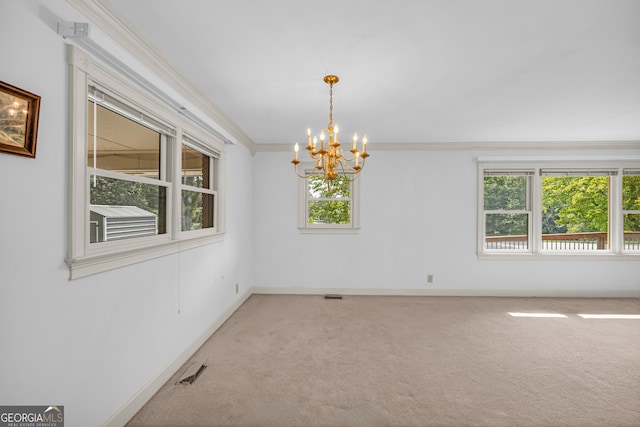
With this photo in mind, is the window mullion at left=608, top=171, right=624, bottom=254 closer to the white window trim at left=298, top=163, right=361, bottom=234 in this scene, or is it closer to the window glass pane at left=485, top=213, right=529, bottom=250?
the window glass pane at left=485, top=213, right=529, bottom=250

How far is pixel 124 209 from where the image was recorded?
6.64 feet

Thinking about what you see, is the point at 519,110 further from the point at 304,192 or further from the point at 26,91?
the point at 26,91

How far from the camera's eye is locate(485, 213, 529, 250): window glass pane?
4.81m

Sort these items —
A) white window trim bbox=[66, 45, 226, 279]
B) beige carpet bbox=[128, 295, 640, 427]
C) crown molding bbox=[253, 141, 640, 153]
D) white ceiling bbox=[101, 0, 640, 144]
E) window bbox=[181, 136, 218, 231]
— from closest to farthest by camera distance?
white window trim bbox=[66, 45, 226, 279], white ceiling bbox=[101, 0, 640, 144], beige carpet bbox=[128, 295, 640, 427], window bbox=[181, 136, 218, 231], crown molding bbox=[253, 141, 640, 153]

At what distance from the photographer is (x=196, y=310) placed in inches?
113

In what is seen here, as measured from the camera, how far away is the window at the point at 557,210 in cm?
470

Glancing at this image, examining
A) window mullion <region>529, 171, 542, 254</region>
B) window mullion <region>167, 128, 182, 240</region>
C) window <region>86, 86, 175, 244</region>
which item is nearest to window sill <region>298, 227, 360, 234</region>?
window mullion <region>167, 128, 182, 240</region>

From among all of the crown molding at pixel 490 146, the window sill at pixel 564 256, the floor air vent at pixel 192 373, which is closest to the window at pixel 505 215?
the window sill at pixel 564 256

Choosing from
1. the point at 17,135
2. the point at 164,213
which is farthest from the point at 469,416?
the point at 17,135

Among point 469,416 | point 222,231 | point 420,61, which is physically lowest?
point 469,416

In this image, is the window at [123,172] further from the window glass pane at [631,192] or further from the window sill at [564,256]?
the window glass pane at [631,192]

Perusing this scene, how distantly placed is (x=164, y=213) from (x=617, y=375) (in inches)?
160

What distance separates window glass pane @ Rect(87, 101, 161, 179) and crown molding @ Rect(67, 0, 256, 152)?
420 mm

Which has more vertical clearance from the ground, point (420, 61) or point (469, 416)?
point (420, 61)
